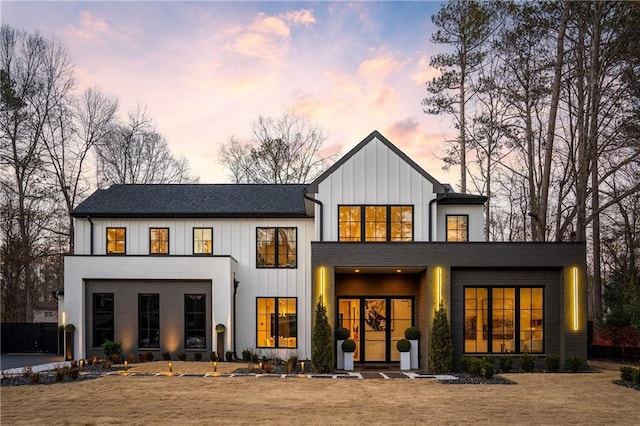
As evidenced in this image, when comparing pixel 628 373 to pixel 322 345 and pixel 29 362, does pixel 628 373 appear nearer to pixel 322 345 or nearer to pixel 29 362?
pixel 322 345

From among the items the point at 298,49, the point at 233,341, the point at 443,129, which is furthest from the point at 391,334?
the point at 443,129

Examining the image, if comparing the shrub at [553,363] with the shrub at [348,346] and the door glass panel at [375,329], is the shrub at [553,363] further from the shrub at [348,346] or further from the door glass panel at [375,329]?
the shrub at [348,346]

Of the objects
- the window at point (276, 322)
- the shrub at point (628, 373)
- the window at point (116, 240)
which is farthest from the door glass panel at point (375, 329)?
the window at point (116, 240)

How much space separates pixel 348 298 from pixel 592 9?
1603 cm

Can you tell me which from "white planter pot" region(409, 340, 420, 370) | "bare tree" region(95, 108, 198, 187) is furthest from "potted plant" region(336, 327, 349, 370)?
"bare tree" region(95, 108, 198, 187)

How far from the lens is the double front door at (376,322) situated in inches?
824

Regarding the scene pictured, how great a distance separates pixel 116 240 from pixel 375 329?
451 inches

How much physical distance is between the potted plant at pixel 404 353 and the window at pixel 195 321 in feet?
24.7

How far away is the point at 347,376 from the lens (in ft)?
56.4

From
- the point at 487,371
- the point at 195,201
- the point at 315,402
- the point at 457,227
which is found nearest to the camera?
the point at 315,402

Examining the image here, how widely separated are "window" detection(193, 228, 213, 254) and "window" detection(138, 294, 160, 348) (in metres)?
2.71

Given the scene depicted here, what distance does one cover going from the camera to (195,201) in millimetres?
24906

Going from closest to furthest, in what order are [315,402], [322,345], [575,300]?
[315,402]
[322,345]
[575,300]

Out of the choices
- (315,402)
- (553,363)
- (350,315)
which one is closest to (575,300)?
(553,363)
